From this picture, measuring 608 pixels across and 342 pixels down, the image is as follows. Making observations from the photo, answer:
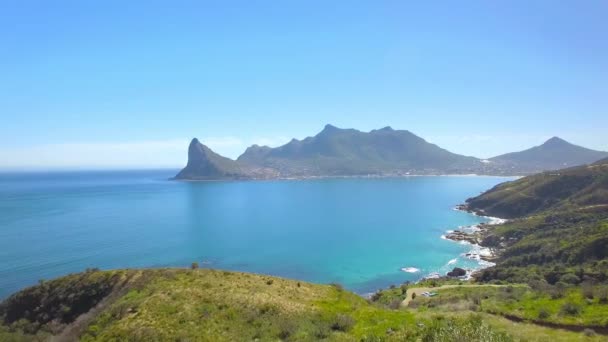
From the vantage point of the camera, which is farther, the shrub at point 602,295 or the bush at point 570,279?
the bush at point 570,279

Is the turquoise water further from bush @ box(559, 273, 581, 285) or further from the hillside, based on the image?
bush @ box(559, 273, 581, 285)

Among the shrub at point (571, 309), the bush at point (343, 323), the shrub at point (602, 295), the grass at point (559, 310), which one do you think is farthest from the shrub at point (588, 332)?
the bush at point (343, 323)

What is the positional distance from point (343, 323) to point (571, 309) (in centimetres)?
1709

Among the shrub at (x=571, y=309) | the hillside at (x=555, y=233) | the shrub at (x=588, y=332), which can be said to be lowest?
the hillside at (x=555, y=233)

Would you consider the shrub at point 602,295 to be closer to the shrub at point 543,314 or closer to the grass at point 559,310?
the grass at point 559,310

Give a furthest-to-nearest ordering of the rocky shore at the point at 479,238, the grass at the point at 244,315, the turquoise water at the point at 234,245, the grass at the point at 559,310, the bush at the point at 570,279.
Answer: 1. the rocky shore at the point at 479,238
2. the turquoise water at the point at 234,245
3. the bush at the point at 570,279
4. the grass at the point at 559,310
5. the grass at the point at 244,315

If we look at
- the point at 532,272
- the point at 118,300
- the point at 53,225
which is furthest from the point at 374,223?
the point at 118,300

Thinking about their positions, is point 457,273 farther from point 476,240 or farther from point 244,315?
point 244,315

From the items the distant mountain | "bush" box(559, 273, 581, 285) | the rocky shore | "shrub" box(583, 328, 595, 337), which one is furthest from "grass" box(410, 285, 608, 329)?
the distant mountain

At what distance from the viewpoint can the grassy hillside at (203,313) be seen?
84.6 feet

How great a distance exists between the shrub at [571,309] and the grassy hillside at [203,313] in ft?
31.7

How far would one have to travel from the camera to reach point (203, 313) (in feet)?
102

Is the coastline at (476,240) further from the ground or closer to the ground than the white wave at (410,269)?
further from the ground

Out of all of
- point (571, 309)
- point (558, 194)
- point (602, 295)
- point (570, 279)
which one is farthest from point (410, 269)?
point (558, 194)
